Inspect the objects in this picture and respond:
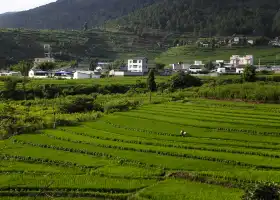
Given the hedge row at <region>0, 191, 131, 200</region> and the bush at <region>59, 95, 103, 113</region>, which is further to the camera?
the bush at <region>59, 95, 103, 113</region>

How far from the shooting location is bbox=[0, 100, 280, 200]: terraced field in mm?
26734

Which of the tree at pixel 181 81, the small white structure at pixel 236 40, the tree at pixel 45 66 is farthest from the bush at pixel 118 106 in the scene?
the small white structure at pixel 236 40

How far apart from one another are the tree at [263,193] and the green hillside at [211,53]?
132746 millimetres

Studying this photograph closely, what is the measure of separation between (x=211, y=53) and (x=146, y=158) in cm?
14007

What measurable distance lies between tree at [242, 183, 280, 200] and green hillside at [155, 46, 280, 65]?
13275cm

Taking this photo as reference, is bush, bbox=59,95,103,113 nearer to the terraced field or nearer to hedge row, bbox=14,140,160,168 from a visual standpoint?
the terraced field

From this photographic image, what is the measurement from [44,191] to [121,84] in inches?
2429

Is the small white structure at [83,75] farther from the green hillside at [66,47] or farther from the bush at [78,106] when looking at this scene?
the bush at [78,106]

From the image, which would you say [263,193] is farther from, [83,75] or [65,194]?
[83,75]

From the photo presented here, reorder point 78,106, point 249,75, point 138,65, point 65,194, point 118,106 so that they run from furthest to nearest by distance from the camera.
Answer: point 138,65
point 249,75
point 78,106
point 118,106
point 65,194

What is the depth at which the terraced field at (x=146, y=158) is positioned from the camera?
2673 centimetres

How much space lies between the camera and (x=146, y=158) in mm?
33125

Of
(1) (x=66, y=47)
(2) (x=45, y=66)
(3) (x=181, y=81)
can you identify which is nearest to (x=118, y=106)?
(3) (x=181, y=81)

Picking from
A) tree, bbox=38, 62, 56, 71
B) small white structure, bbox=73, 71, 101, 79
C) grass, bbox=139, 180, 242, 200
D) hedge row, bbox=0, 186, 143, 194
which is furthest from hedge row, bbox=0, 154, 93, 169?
tree, bbox=38, 62, 56, 71
